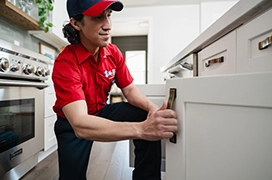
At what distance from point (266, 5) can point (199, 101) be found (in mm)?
381

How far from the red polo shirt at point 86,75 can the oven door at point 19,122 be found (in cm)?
38

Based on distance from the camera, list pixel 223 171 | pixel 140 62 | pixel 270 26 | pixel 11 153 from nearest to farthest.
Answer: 1. pixel 223 171
2. pixel 270 26
3. pixel 11 153
4. pixel 140 62

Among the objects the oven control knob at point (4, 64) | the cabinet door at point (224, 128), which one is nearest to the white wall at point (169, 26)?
the oven control knob at point (4, 64)

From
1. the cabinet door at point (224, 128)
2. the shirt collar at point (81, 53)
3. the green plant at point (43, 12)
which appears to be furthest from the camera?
the green plant at point (43, 12)

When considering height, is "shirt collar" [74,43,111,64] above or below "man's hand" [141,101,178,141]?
above

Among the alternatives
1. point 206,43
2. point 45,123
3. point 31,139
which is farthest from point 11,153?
point 206,43

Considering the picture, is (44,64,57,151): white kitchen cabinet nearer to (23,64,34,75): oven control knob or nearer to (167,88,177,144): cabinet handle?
(23,64,34,75): oven control knob

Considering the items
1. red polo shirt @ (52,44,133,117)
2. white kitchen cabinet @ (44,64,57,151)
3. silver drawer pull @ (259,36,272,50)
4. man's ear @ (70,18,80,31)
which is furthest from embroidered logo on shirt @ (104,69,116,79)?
white kitchen cabinet @ (44,64,57,151)

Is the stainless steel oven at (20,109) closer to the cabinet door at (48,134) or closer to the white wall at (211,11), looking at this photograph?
the cabinet door at (48,134)

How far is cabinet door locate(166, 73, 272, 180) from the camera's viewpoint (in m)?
0.31

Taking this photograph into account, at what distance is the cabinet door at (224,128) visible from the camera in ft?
1.03

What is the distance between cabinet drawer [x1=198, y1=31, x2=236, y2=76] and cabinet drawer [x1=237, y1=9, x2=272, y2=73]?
4 centimetres

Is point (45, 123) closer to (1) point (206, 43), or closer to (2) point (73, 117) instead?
(2) point (73, 117)

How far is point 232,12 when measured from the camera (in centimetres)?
67
